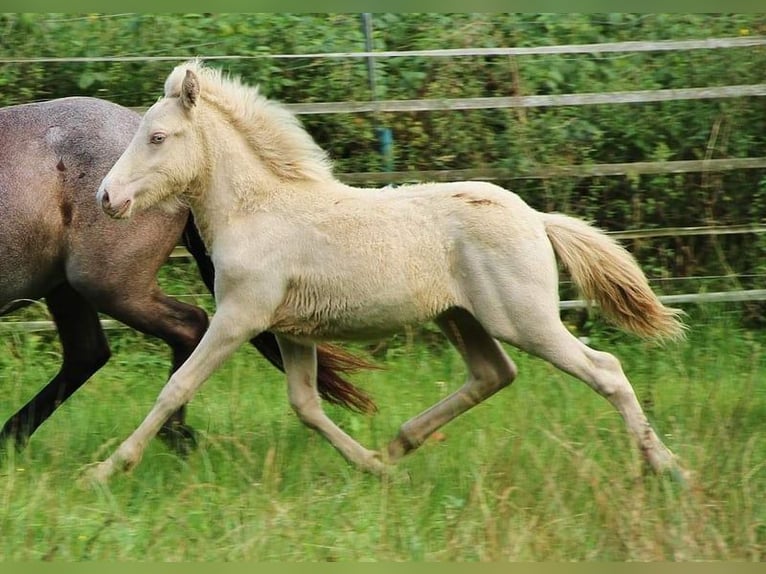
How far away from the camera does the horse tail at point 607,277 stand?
209 inches

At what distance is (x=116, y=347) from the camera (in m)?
7.90

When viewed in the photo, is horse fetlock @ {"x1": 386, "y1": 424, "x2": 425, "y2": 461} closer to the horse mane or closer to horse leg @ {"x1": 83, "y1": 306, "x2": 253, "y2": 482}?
horse leg @ {"x1": 83, "y1": 306, "x2": 253, "y2": 482}

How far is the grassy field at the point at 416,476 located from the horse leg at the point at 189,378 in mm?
102

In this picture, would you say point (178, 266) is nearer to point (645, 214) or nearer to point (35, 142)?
point (35, 142)

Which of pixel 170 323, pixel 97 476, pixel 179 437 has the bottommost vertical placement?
pixel 179 437

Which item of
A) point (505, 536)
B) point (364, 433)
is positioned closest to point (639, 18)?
point (364, 433)

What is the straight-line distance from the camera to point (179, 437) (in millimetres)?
5926

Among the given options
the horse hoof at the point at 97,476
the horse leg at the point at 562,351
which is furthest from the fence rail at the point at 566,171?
the horse hoof at the point at 97,476

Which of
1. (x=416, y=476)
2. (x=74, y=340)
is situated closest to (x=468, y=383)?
(x=416, y=476)

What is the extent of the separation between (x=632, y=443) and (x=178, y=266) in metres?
3.99

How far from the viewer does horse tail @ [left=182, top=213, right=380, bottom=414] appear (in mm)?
6082

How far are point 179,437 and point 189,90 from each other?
5.41 feet

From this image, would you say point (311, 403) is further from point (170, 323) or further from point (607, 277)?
point (607, 277)

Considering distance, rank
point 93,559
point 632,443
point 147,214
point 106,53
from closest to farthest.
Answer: point 93,559 → point 632,443 → point 147,214 → point 106,53
